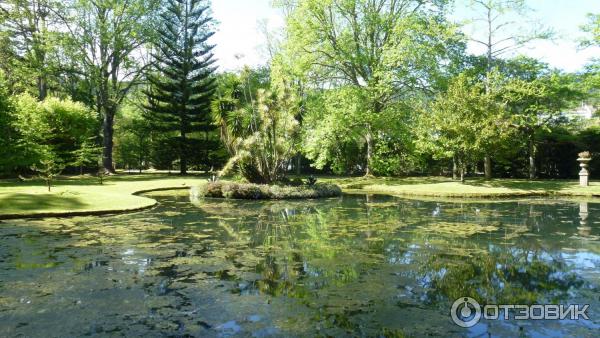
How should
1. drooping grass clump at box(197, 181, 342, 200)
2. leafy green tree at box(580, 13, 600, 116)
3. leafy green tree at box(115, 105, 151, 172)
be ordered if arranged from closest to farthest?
drooping grass clump at box(197, 181, 342, 200) < leafy green tree at box(580, 13, 600, 116) < leafy green tree at box(115, 105, 151, 172)

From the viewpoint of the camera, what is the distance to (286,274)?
7.89 metres

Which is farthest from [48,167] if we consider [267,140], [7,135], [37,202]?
[267,140]

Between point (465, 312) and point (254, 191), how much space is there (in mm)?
16803

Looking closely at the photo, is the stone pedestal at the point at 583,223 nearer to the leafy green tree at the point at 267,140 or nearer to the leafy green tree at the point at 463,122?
the leafy green tree at the point at 463,122

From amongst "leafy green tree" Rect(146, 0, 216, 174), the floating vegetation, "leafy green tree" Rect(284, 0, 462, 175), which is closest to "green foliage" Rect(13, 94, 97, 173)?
"leafy green tree" Rect(146, 0, 216, 174)

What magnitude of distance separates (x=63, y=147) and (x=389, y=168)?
24.5 meters

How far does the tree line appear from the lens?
1025 inches

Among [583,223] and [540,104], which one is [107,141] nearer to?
[540,104]

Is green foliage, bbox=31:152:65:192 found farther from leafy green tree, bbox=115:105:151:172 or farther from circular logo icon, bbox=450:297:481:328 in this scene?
circular logo icon, bbox=450:297:481:328

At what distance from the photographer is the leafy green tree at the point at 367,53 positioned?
3077cm

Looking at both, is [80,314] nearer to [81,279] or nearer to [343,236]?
[81,279]

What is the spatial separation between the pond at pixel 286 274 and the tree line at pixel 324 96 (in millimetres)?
12604

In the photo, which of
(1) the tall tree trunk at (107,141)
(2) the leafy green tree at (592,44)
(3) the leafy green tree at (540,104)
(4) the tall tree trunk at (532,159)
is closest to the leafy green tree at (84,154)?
(1) the tall tree trunk at (107,141)

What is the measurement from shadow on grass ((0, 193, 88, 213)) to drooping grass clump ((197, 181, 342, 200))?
6.61 metres
